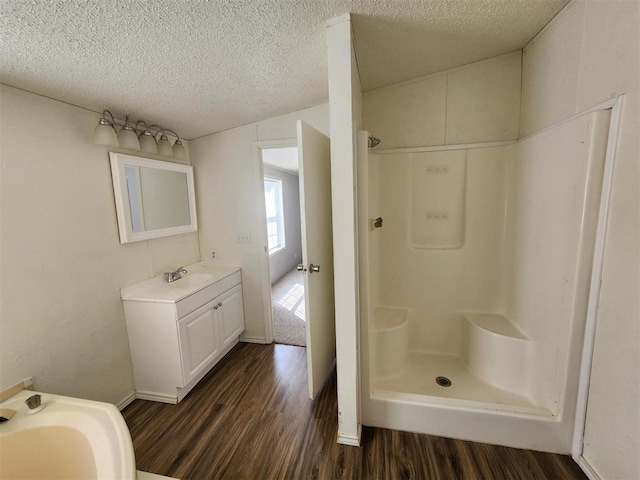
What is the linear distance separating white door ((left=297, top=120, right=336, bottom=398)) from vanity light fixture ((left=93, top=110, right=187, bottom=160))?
121 cm

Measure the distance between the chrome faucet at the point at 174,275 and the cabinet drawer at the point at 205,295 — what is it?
0.32 metres

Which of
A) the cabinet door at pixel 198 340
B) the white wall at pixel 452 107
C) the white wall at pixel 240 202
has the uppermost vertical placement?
the white wall at pixel 452 107

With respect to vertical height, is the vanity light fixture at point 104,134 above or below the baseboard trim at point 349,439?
above

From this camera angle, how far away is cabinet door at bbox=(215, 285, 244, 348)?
7.76 feet

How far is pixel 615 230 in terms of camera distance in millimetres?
1164

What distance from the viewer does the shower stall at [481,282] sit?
1.38 meters

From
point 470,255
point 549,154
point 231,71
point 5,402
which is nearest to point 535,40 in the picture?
point 549,154

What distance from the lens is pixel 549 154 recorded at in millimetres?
1523

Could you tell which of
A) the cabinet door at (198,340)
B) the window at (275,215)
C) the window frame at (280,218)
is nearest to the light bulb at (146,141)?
the cabinet door at (198,340)

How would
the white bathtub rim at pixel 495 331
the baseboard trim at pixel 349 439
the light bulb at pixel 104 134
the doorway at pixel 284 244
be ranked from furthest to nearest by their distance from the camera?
1. the doorway at pixel 284 244
2. the white bathtub rim at pixel 495 331
3. the light bulb at pixel 104 134
4. the baseboard trim at pixel 349 439

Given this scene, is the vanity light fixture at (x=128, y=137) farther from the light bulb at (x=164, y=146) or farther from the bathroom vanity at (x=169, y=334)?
the bathroom vanity at (x=169, y=334)

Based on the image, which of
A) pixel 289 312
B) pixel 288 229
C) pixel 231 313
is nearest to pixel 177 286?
pixel 231 313

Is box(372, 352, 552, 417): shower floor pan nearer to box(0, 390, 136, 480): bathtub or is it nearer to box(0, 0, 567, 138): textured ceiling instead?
box(0, 390, 136, 480): bathtub

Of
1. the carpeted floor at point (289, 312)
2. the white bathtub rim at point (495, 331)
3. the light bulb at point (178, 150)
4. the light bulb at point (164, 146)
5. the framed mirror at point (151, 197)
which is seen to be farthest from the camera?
the carpeted floor at point (289, 312)
